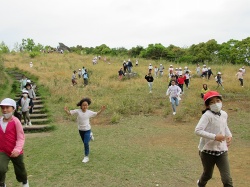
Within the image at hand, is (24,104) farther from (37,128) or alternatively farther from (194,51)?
(194,51)

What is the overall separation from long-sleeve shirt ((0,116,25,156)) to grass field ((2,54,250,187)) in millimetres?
1449

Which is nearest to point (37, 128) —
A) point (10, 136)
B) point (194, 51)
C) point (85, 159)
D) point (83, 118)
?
point (85, 159)

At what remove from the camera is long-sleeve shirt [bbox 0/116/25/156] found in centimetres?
450

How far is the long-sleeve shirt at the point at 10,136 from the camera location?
14.8 feet

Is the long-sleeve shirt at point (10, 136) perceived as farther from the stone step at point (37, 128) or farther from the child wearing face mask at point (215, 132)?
the stone step at point (37, 128)

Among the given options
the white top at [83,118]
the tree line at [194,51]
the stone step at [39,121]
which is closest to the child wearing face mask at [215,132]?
the white top at [83,118]

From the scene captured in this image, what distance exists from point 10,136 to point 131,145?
16.4 ft

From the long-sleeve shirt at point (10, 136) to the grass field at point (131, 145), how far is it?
1449mm

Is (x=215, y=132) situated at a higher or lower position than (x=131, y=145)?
higher

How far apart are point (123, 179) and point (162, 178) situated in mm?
798

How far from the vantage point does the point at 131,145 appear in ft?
29.6

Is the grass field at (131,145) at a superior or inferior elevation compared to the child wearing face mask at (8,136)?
inferior

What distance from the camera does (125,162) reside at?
707 centimetres

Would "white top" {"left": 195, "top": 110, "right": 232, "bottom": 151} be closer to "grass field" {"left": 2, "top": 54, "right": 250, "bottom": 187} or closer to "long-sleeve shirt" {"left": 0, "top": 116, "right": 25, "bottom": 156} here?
"grass field" {"left": 2, "top": 54, "right": 250, "bottom": 187}
